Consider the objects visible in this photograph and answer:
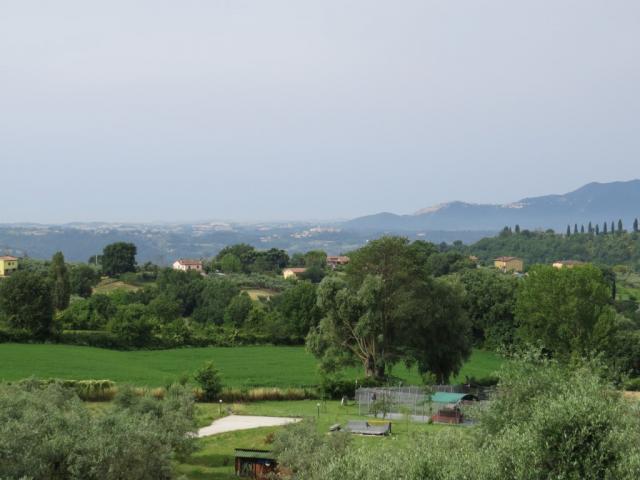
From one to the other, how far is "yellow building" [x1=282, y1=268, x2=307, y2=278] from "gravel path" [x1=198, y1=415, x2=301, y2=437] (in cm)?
9751

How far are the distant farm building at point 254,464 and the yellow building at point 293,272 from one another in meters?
109

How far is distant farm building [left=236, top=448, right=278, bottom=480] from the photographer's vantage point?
90.0 feet

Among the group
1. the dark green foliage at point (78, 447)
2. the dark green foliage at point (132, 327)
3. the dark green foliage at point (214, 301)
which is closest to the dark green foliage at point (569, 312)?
the dark green foliage at point (132, 327)

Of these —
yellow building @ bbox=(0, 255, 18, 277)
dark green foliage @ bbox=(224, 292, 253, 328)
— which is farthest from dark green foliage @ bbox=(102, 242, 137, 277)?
dark green foliage @ bbox=(224, 292, 253, 328)

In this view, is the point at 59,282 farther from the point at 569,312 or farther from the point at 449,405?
Answer: the point at 449,405

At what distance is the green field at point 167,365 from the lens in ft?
166

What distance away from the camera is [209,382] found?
43719mm

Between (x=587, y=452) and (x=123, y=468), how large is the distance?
38.7 feet

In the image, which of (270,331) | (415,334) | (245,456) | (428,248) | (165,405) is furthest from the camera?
(428,248)

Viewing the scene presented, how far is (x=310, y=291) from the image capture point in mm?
80875

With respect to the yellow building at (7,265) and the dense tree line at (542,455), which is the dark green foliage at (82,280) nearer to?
the yellow building at (7,265)

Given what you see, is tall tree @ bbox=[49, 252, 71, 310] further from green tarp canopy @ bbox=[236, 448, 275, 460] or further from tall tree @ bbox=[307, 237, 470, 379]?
green tarp canopy @ bbox=[236, 448, 275, 460]

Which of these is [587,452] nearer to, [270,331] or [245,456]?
[245,456]

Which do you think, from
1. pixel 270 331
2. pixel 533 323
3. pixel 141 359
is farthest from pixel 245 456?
pixel 270 331
